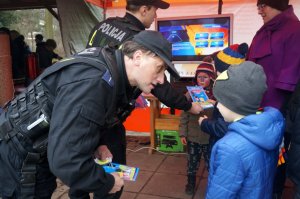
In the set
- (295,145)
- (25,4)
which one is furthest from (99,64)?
(25,4)

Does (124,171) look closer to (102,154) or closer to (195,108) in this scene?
(102,154)

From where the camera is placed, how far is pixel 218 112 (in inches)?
105

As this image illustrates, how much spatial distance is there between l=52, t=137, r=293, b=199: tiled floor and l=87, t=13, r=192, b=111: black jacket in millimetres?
1286

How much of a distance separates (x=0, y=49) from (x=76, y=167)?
352 cm

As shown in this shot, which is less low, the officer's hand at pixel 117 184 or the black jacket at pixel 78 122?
the black jacket at pixel 78 122

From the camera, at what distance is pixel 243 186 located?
5.22 ft

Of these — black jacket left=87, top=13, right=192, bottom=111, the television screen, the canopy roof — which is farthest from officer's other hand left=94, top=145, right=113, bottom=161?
the canopy roof

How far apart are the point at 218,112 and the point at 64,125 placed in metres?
1.70

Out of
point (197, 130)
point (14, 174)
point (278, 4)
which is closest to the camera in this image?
point (14, 174)

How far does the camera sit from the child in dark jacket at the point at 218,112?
225 cm

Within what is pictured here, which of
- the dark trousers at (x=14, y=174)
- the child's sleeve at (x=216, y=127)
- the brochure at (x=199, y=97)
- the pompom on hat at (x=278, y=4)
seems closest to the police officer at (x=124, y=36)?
the brochure at (x=199, y=97)

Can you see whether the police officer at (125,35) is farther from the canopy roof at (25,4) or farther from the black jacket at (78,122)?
the canopy roof at (25,4)

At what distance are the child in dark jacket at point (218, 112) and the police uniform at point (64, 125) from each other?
883 millimetres

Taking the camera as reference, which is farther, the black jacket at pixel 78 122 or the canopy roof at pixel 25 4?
the canopy roof at pixel 25 4
